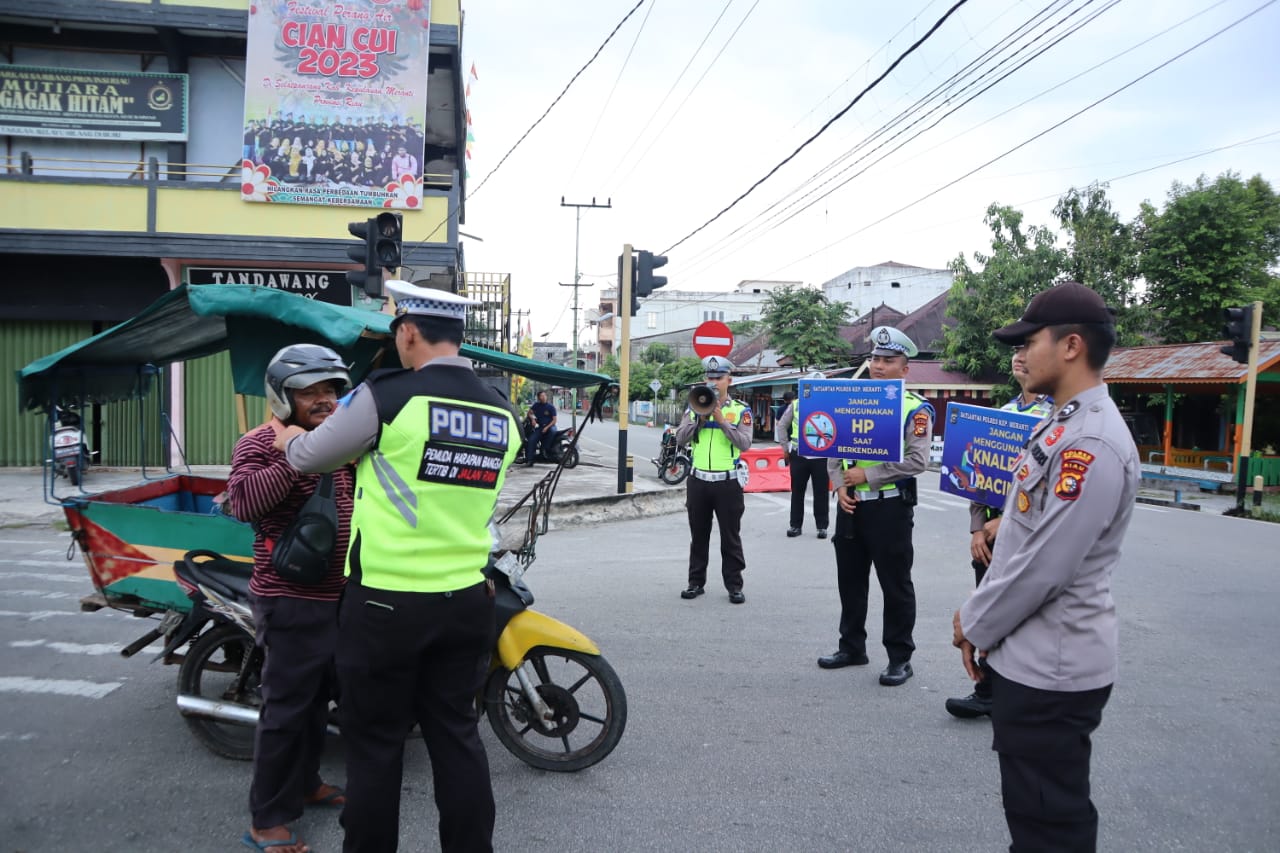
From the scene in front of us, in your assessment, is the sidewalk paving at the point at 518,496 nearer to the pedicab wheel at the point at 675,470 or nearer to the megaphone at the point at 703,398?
the pedicab wheel at the point at 675,470

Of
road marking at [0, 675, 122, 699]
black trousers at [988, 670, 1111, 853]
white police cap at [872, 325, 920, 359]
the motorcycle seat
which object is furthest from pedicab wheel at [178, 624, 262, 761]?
white police cap at [872, 325, 920, 359]

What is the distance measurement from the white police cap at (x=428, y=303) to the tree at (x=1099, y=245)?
26.4 metres

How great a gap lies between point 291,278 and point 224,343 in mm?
11406

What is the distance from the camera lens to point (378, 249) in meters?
9.07

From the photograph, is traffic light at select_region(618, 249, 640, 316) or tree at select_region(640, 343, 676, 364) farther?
tree at select_region(640, 343, 676, 364)

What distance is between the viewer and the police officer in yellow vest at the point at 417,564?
103 inches

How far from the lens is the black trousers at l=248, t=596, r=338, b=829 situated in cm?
325

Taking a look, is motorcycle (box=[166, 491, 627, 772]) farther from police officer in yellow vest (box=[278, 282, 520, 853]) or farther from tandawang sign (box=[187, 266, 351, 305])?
tandawang sign (box=[187, 266, 351, 305])

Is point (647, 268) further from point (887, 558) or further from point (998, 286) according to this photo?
point (998, 286)

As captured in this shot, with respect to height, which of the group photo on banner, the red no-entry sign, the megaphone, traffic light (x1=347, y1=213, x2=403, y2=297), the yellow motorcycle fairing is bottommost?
the yellow motorcycle fairing

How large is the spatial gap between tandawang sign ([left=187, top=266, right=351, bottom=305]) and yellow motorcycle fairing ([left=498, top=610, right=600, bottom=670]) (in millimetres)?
13374

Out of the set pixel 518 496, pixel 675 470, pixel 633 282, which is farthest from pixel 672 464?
pixel 633 282

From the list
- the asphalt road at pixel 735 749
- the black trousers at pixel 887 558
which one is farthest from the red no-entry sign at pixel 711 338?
the black trousers at pixel 887 558

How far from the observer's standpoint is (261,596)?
3340mm
